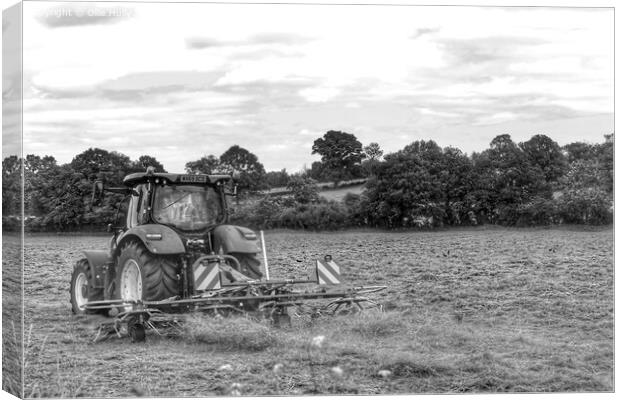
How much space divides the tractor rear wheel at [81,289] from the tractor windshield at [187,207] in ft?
3.87

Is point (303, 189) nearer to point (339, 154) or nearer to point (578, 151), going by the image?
point (339, 154)

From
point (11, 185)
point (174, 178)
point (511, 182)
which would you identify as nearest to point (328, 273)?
point (174, 178)

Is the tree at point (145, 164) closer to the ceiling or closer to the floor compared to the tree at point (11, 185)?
closer to the ceiling

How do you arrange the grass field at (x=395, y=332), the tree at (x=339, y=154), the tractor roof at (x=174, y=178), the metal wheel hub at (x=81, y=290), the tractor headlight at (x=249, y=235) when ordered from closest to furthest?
the grass field at (x=395, y=332) → the tree at (x=339, y=154) → the tractor roof at (x=174, y=178) → the tractor headlight at (x=249, y=235) → the metal wheel hub at (x=81, y=290)

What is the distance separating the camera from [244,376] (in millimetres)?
10359

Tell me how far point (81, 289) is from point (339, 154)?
13.0 ft

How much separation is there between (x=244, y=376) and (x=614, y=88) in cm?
414

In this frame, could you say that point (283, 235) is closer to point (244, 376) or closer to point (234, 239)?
point (234, 239)

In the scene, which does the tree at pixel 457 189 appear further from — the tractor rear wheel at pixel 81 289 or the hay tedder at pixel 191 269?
the tractor rear wheel at pixel 81 289

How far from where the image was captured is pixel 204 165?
444 inches

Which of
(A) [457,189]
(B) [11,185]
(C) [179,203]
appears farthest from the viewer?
(C) [179,203]

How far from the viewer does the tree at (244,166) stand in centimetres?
1091

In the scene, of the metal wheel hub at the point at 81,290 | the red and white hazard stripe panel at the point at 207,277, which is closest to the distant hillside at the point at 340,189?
the red and white hazard stripe panel at the point at 207,277

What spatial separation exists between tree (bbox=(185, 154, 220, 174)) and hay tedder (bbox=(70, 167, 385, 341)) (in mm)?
182
